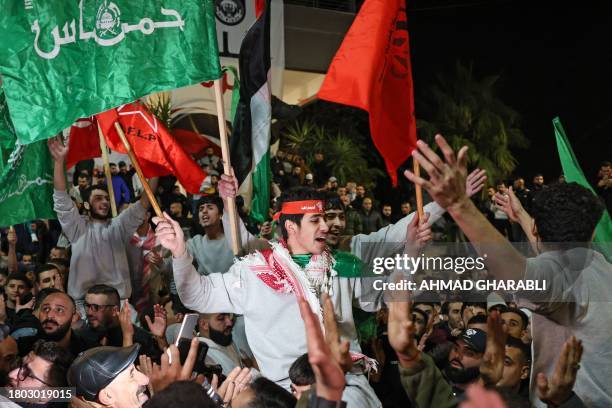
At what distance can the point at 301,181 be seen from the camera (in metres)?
12.8

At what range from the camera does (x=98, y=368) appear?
12.9 ft

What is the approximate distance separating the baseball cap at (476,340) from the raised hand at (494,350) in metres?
1.01

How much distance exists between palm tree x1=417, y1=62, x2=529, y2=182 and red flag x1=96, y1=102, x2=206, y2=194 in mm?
10178

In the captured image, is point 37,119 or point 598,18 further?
point 598,18

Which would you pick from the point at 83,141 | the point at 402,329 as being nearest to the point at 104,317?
the point at 83,141

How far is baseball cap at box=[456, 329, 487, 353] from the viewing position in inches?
172

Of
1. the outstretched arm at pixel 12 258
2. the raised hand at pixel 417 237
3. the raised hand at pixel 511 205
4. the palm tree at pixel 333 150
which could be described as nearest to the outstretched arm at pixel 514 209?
the raised hand at pixel 511 205

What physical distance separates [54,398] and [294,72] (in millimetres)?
15149

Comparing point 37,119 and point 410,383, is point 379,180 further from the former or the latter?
point 410,383

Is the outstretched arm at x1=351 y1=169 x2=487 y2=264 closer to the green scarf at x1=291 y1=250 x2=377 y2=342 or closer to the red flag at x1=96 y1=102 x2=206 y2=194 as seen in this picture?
the green scarf at x1=291 y1=250 x2=377 y2=342

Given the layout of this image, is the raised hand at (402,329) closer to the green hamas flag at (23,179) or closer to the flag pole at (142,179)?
the flag pole at (142,179)

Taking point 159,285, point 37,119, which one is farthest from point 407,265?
point 159,285

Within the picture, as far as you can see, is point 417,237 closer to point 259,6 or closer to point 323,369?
point 323,369

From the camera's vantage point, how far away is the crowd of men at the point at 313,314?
10.5 ft
